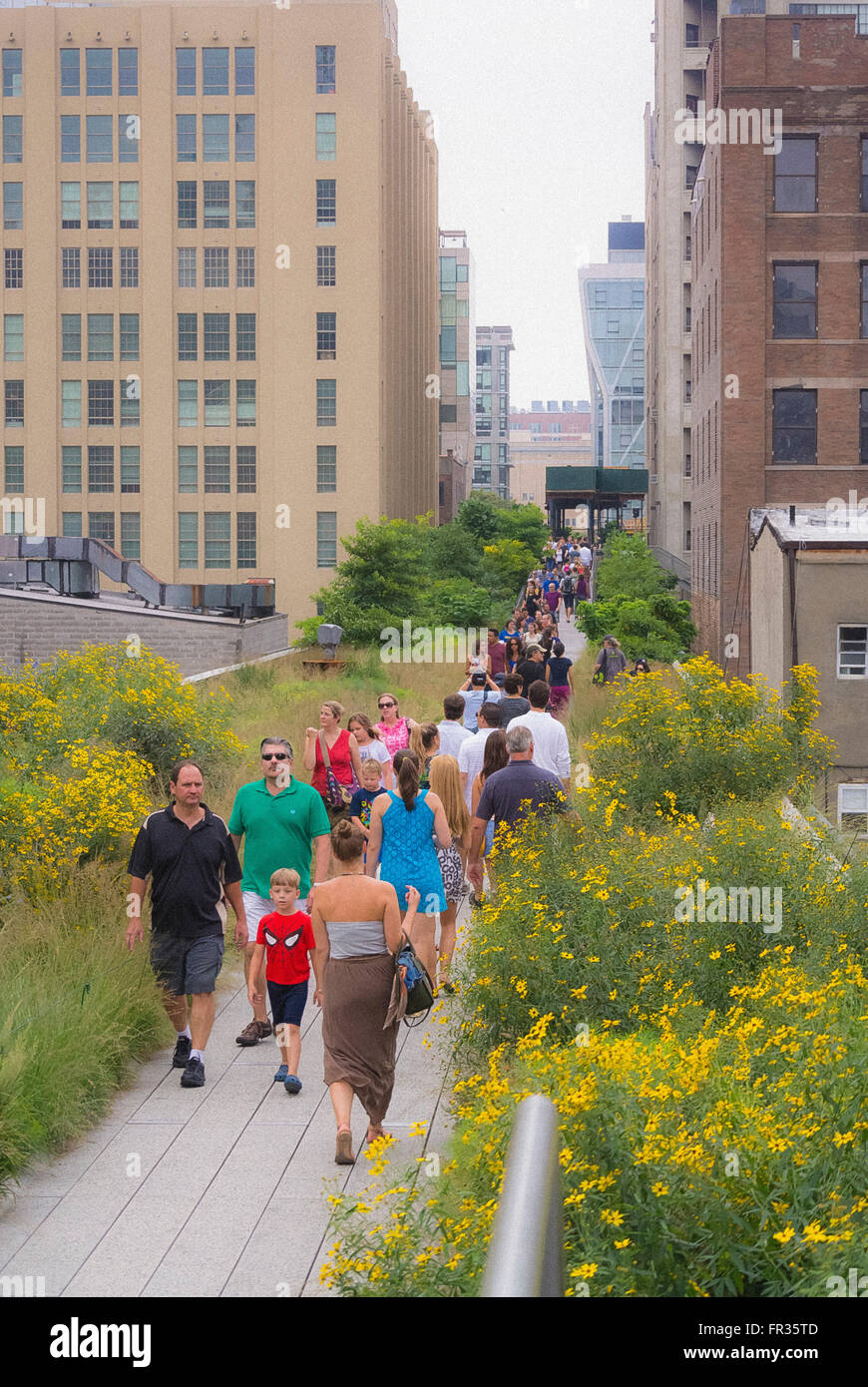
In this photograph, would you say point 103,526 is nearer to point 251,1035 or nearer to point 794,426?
point 794,426

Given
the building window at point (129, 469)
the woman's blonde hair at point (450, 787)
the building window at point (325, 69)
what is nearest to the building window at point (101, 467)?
the building window at point (129, 469)

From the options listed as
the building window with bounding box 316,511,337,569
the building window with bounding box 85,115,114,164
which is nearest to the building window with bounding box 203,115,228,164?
the building window with bounding box 85,115,114,164

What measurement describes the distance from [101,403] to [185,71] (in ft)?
48.5

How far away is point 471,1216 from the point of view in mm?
5223

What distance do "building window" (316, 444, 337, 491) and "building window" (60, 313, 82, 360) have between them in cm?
1187

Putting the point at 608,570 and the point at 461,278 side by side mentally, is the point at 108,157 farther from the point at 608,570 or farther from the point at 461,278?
the point at 461,278

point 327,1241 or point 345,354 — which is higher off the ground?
point 345,354

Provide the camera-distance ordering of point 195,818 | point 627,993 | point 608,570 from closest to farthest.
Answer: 1. point 627,993
2. point 195,818
3. point 608,570

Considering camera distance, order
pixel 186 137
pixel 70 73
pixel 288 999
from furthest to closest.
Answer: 1. pixel 70 73
2. pixel 186 137
3. pixel 288 999

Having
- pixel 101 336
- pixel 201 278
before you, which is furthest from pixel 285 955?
pixel 101 336

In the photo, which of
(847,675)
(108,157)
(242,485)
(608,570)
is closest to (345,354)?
(242,485)

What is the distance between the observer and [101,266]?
67438mm

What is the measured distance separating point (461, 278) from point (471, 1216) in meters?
120
